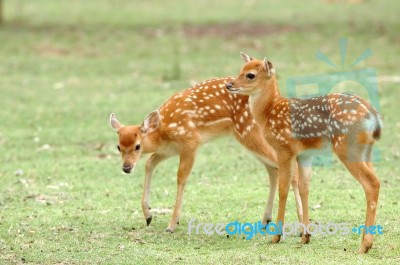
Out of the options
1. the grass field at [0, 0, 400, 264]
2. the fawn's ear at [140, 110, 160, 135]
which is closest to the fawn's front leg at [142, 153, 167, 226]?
the grass field at [0, 0, 400, 264]

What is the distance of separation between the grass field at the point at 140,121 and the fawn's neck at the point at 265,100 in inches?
41.8

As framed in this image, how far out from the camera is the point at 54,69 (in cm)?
1717

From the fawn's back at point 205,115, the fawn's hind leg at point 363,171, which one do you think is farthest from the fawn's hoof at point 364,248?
the fawn's back at point 205,115

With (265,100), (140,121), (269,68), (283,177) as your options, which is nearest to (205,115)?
(265,100)

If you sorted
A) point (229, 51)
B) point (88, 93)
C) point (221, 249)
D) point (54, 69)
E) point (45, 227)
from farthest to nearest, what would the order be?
point (229, 51) → point (54, 69) → point (88, 93) → point (45, 227) → point (221, 249)

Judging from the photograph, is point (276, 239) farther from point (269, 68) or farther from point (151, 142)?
point (151, 142)

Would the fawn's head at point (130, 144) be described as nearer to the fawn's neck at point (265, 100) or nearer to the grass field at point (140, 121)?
the grass field at point (140, 121)

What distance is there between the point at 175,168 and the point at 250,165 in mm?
900

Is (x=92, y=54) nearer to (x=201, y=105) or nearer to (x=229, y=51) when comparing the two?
(x=229, y=51)

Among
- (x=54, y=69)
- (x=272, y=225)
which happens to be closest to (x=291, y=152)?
(x=272, y=225)

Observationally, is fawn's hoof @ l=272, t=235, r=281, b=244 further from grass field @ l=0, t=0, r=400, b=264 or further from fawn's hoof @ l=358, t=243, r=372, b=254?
fawn's hoof @ l=358, t=243, r=372, b=254

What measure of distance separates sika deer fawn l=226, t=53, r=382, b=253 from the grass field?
0.51 meters

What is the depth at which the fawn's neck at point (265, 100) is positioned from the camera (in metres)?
7.79

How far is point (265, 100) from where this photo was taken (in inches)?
308
